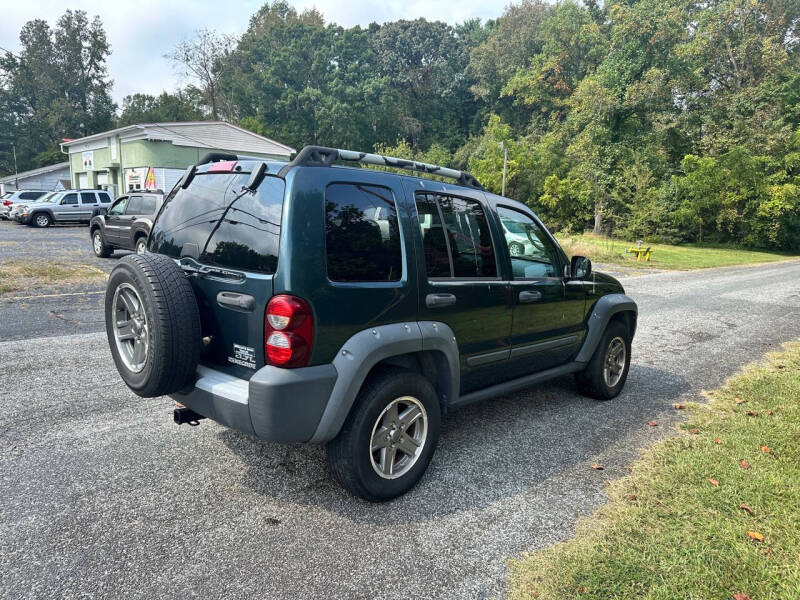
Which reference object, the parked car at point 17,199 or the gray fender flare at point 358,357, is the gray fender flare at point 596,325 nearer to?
the gray fender flare at point 358,357

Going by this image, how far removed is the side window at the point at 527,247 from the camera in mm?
4000

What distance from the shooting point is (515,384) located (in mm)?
4090

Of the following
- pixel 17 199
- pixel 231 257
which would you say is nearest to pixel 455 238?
pixel 231 257

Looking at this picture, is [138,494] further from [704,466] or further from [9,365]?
[704,466]

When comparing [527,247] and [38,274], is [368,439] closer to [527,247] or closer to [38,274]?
[527,247]

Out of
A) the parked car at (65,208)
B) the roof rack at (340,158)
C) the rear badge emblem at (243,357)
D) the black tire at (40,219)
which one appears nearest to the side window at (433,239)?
the roof rack at (340,158)

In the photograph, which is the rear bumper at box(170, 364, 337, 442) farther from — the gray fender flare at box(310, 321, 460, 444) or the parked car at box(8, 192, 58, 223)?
the parked car at box(8, 192, 58, 223)

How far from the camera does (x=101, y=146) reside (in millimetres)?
33625

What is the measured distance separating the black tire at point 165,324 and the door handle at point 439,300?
137cm

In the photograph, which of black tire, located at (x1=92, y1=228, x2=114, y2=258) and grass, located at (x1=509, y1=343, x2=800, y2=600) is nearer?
grass, located at (x1=509, y1=343, x2=800, y2=600)

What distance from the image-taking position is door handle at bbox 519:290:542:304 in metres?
3.97

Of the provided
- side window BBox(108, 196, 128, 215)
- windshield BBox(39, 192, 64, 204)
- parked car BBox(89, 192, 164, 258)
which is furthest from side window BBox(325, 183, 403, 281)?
windshield BBox(39, 192, 64, 204)

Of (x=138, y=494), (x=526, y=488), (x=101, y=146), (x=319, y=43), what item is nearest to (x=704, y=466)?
(x=526, y=488)

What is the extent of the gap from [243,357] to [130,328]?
0.88m
